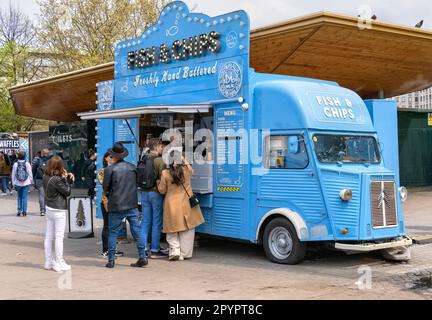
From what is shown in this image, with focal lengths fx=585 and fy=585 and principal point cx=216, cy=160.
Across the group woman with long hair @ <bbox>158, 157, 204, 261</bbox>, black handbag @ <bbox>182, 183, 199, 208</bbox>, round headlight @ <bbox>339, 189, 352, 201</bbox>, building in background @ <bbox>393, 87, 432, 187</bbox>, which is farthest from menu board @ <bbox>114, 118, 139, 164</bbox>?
building in background @ <bbox>393, 87, 432, 187</bbox>

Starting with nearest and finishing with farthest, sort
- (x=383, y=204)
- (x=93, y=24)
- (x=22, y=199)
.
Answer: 1. (x=383, y=204)
2. (x=22, y=199)
3. (x=93, y=24)

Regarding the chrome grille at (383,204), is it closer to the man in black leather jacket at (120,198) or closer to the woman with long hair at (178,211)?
the woman with long hair at (178,211)

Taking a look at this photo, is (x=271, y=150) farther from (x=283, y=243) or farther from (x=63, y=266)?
(x=63, y=266)

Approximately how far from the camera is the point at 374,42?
47.8ft

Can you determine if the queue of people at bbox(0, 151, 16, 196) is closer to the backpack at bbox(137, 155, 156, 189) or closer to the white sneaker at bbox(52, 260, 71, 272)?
the backpack at bbox(137, 155, 156, 189)

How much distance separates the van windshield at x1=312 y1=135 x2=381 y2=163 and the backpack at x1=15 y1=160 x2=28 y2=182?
10.1 meters

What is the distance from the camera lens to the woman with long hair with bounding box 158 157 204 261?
30.6ft

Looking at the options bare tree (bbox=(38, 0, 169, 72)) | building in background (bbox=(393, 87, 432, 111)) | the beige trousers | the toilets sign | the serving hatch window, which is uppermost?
building in background (bbox=(393, 87, 432, 111))

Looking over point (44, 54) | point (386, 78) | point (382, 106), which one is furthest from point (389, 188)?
point (44, 54)

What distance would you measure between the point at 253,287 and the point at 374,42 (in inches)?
364

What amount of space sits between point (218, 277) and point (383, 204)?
2.76m

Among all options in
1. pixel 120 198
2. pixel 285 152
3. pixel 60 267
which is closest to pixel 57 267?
pixel 60 267

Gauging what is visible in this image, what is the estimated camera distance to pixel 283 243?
29.1 feet
